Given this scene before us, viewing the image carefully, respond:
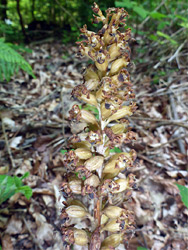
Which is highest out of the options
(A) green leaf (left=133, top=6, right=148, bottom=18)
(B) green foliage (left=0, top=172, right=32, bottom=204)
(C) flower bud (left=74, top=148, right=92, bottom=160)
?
(A) green leaf (left=133, top=6, right=148, bottom=18)

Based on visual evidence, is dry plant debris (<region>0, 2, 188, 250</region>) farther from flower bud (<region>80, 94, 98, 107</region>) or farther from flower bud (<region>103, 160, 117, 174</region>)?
flower bud (<region>103, 160, 117, 174</region>)

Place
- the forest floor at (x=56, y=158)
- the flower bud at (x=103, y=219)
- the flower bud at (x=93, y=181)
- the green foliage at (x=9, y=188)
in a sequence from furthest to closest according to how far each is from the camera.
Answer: the forest floor at (x=56, y=158) → the green foliage at (x=9, y=188) → the flower bud at (x=103, y=219) → the flower bud at (x=93, y=181)

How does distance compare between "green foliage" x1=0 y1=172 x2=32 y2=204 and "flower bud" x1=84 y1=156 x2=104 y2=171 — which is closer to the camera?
"flower bud" x1=84 y1=156 x2=104 y2=171

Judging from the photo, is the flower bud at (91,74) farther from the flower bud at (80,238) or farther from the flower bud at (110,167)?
the flower bud at (80,238)

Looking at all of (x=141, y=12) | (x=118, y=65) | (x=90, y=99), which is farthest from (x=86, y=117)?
(x=141, y=12)

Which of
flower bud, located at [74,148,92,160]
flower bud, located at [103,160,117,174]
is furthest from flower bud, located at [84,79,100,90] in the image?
flower bud, located at [103,160,117,174]

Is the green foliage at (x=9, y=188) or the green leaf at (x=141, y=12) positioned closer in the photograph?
the green foliage at (x=9, y=188)

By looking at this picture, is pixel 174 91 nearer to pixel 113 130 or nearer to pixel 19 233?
pixel 113 130

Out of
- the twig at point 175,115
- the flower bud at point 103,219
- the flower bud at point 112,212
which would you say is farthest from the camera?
the twig at point 175,115

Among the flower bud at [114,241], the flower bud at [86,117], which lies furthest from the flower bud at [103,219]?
the flower bud at [86,117]
